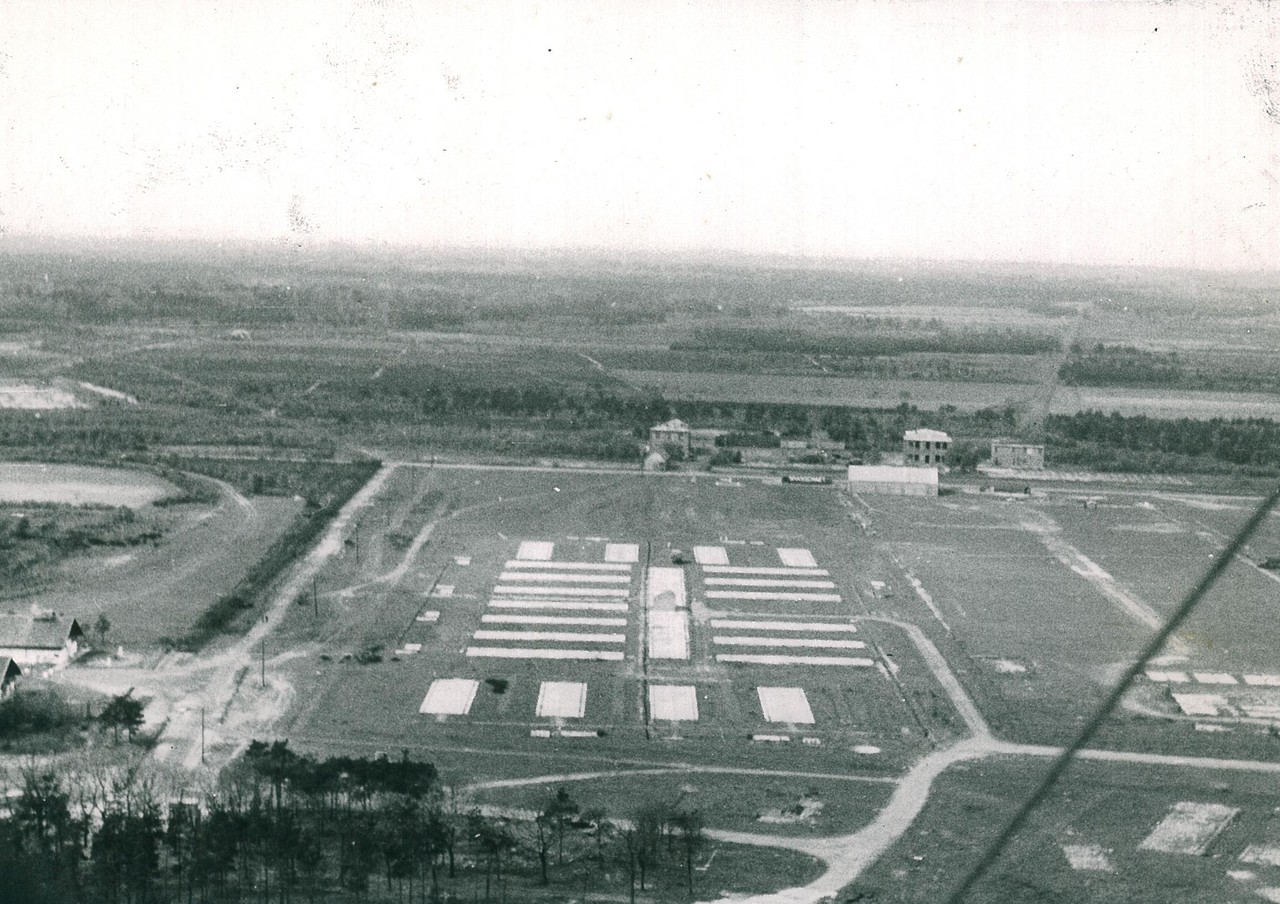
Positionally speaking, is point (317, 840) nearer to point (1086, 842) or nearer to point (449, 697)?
point (449, 697)

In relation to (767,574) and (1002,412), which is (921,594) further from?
(1002,412)

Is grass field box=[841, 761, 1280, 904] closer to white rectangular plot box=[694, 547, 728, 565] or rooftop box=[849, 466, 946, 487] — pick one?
white rectangular plot box=[694, 547, 728, 565]

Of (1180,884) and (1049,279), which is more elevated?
(1049,279)

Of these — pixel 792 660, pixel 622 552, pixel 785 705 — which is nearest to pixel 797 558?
pixel 622 552

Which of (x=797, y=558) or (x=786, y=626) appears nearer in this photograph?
(x=786, y=626)

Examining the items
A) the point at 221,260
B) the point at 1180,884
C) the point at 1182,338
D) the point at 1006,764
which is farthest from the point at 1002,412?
Result: the point at 221,260

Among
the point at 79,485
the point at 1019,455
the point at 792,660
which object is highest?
the point at 1019,455
